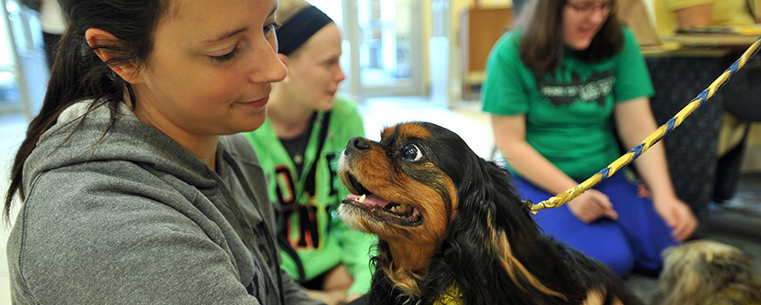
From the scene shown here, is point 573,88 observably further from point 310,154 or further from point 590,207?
point 310,154

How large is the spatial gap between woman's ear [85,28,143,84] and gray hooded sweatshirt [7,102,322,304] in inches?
2.3

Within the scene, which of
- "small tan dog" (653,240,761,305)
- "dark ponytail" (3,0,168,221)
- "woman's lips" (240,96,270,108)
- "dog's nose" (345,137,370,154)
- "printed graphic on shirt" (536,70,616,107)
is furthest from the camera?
"printed graphic on shirt" (536,70,616,107)

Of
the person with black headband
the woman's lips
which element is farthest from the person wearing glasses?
the woman's lips

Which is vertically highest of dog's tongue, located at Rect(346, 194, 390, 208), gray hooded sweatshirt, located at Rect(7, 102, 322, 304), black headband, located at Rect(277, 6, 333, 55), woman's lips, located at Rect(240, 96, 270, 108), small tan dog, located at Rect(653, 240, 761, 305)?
black headband, located at Rect(277, 6, 333, 55)

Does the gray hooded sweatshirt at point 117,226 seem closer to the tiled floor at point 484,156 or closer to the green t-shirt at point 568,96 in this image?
the tiled floor at point 484,156

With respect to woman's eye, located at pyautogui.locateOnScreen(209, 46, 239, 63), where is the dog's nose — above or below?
below

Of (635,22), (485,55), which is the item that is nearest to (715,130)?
(635,22)

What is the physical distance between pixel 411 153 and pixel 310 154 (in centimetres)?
75

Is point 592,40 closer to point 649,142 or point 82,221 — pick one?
point 649,142

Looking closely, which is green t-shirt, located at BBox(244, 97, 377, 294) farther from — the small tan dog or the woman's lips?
the small tan dog

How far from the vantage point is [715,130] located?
217 centimetres

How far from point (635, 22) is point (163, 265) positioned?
2.43m

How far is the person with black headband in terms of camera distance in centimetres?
158

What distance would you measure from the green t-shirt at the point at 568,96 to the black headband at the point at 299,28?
764 millimetres
